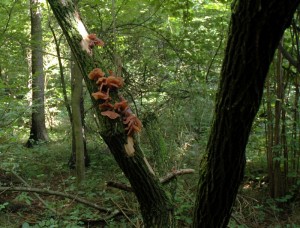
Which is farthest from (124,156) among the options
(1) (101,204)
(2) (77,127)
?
(2) (77,127)

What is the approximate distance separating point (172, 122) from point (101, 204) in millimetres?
1986

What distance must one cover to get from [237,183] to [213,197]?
0.20 m

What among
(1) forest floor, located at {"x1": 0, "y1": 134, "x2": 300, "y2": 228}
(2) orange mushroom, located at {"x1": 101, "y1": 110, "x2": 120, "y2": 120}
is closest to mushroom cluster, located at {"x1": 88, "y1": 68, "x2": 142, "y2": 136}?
(2) orange mushroom, located at {"x1": 101, "y1": 110, "x2": 120, "y2": 120}

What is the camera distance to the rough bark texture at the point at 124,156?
2777 mm

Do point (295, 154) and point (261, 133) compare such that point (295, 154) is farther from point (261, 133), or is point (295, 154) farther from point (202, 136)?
point (202, 136)

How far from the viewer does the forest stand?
6.05 feet

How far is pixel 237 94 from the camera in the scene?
1768 millimetres

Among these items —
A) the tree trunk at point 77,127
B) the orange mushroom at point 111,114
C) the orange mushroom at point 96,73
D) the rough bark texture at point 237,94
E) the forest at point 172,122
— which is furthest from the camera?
the tree trunk at point 77,127

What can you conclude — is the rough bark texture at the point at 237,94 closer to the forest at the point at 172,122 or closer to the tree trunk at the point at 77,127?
the forest at the point at 172,122

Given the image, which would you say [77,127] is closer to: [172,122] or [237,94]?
[172,122]

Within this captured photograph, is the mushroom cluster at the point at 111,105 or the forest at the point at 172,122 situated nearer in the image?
the forest at the point at 172,122

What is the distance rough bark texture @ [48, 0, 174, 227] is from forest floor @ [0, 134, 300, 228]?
853 millimetres

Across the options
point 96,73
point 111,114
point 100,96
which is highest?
point 96,73

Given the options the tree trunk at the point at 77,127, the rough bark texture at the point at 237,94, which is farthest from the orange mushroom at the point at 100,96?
the tree trunk at the point at 77,127
